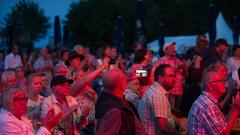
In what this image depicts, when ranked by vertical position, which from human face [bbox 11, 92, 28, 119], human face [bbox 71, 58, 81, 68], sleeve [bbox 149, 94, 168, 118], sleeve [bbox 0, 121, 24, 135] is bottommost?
sleeve [bbox 0, 121, 24, 135]

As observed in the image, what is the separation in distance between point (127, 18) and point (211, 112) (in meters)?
52.1

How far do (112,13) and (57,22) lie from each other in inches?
1265

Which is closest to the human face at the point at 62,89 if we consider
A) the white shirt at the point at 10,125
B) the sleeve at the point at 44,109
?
the sleeve at the point at 44,109

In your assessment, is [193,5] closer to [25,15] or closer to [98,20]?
[98,20]

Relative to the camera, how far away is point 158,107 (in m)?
7.10

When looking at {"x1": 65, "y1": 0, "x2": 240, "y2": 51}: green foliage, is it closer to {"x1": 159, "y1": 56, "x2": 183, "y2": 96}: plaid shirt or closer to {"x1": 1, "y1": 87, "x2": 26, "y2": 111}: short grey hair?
{"x1": 159, "y1": 56, "x2": 183, "y2": 96}: plaid shirt

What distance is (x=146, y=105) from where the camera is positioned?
284 inches

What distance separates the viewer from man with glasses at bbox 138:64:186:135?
23.2 feet

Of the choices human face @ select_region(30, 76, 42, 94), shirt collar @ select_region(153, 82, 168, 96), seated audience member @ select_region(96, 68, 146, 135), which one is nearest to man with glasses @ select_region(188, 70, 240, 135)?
shirt collar @ select_region(153, 82, 168, 96)

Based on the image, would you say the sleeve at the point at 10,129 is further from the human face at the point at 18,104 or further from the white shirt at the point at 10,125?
the human face at the point at 18,104

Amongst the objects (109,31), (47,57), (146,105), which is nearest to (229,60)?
(47,57)

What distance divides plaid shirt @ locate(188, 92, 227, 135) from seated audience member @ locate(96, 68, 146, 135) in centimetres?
103

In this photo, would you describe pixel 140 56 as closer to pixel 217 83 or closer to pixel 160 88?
pixel 160 88

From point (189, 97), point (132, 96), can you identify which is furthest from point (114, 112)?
point (189, 97)
